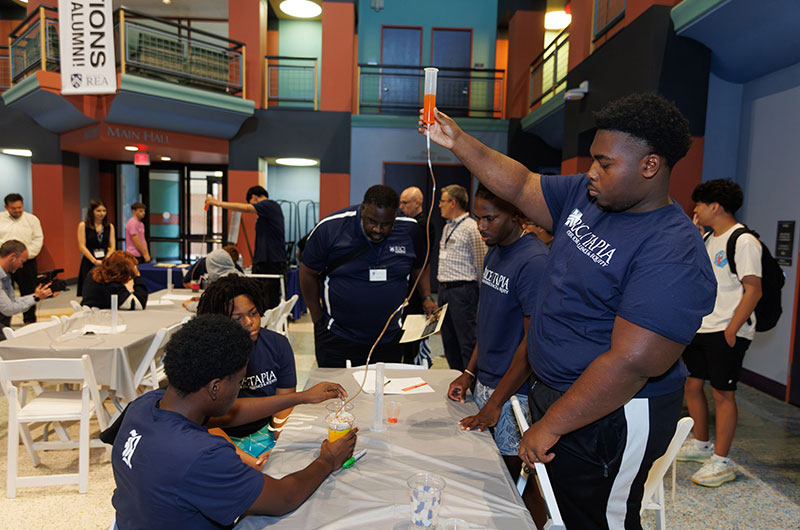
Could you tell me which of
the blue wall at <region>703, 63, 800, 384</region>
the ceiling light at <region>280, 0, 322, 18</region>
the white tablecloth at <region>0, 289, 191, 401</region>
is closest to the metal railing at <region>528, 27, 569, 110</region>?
the blue wall at <region>703, 63, 800, 384</region>

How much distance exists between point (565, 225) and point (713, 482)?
2.39 meters

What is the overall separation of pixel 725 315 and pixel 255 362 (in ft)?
8.69

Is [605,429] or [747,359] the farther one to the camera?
[747,359]

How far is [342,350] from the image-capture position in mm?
2977

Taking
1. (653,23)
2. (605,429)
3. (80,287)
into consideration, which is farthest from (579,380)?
(80,287)

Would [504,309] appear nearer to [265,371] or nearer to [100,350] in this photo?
[265,371]

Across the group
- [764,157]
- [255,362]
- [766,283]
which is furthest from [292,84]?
[766,283]

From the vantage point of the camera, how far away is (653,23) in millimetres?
4465

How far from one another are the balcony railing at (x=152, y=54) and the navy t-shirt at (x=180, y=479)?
797cm

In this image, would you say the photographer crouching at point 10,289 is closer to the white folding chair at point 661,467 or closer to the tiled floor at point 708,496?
the tiled floor at point 708,496

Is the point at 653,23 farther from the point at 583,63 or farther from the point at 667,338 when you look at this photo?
the point at 667,338

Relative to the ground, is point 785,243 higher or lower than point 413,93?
lower

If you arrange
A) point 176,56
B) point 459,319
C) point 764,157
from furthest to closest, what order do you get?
1. point 176,56
2. point 764,157
3. point 459,319

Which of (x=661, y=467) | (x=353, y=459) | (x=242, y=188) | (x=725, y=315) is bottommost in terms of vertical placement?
(x=661, y=467)
